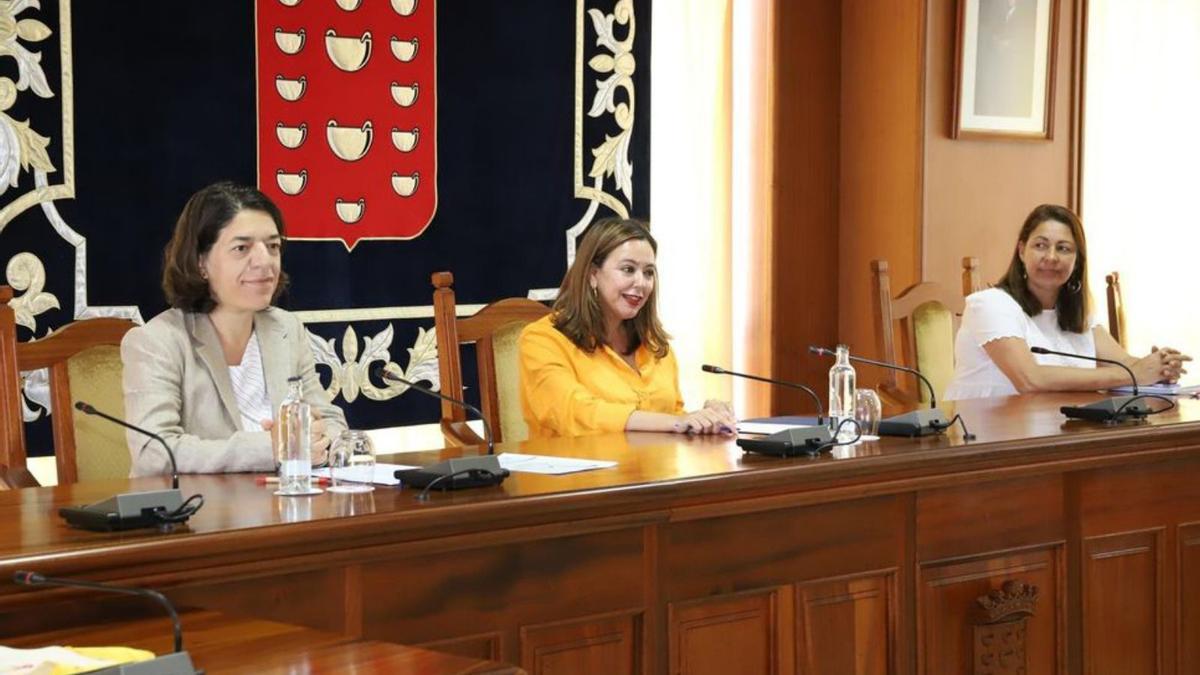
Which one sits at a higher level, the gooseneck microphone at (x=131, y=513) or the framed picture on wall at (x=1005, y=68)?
the framed picture on wall at (x=1005, y=68)

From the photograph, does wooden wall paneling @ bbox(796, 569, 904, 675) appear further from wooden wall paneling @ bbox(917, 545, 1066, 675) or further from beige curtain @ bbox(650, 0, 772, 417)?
beige curtain @ bbox(650, 0, 772, 417)

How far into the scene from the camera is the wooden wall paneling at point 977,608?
2.87m

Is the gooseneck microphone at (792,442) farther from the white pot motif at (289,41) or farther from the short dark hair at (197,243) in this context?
the white pot motif at (289,41)

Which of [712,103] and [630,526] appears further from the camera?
[712,103]

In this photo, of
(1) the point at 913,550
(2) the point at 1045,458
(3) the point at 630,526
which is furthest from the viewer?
(2) the point at 1045,458

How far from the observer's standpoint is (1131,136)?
247 inches

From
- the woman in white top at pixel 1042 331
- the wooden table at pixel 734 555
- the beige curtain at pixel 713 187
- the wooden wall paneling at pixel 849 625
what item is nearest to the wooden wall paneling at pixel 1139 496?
the wooden table at pixel 734 555

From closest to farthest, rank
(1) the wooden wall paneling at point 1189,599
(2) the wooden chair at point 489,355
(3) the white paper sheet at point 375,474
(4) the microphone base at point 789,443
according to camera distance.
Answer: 1. (3) the white paper sheet at point 375,474
2. (4) the microphone base at point 789,443
3. (1) the wooden wall paneling at point 1189,599
4. (2) the wooden chair at point 489,355

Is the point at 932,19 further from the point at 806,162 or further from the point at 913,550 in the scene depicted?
the point at 913,550

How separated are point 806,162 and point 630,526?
326 cm

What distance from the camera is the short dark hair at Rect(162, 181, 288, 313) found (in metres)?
3.05

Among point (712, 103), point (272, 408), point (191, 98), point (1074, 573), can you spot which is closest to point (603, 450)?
point (272, 408)

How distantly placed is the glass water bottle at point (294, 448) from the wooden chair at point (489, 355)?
1.18 metres

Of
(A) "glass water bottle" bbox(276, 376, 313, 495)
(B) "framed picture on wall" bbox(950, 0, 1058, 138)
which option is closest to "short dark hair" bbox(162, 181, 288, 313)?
(A) "glass water bottle" bbox(276, 376, 313, 495)
